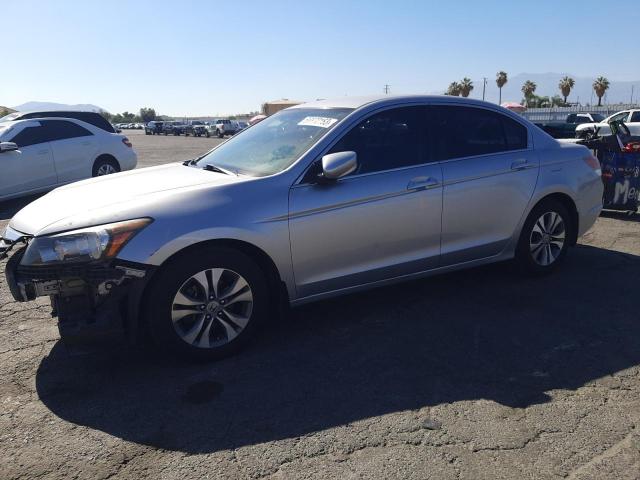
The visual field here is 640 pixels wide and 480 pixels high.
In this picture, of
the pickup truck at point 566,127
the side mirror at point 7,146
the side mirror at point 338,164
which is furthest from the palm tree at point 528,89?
the side mirror at point 338,164

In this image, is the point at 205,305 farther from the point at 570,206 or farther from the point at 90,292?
the point at 570,206

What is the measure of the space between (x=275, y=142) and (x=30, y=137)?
295 inches

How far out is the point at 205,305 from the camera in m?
3.54

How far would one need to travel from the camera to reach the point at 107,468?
2637mm

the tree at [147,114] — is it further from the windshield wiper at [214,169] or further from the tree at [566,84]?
the windshield wiper at [214,169]

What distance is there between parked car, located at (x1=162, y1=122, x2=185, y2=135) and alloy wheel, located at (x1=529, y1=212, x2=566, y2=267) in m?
60.2

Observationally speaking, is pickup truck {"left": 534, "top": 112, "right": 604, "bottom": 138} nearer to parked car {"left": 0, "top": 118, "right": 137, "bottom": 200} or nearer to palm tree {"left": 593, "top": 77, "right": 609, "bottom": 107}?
parked car {"left": 0, "top": 118, "right": 137, "bottom": 200}

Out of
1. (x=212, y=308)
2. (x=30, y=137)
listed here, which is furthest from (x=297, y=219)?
(x=30, y=137)

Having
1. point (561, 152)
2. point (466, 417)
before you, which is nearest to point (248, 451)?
point (466, 417)

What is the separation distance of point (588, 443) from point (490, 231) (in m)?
2.26

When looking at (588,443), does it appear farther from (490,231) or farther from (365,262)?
(490,231)

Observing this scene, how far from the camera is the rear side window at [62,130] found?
1031cm

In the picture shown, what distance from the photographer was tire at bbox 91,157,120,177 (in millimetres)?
10953

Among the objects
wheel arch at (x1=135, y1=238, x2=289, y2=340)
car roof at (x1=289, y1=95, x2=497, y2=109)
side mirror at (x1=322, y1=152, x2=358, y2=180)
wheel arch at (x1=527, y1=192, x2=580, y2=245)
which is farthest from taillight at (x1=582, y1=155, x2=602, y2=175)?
wheel arch at (x1=135, y1=238, x2=289, y2=340)
